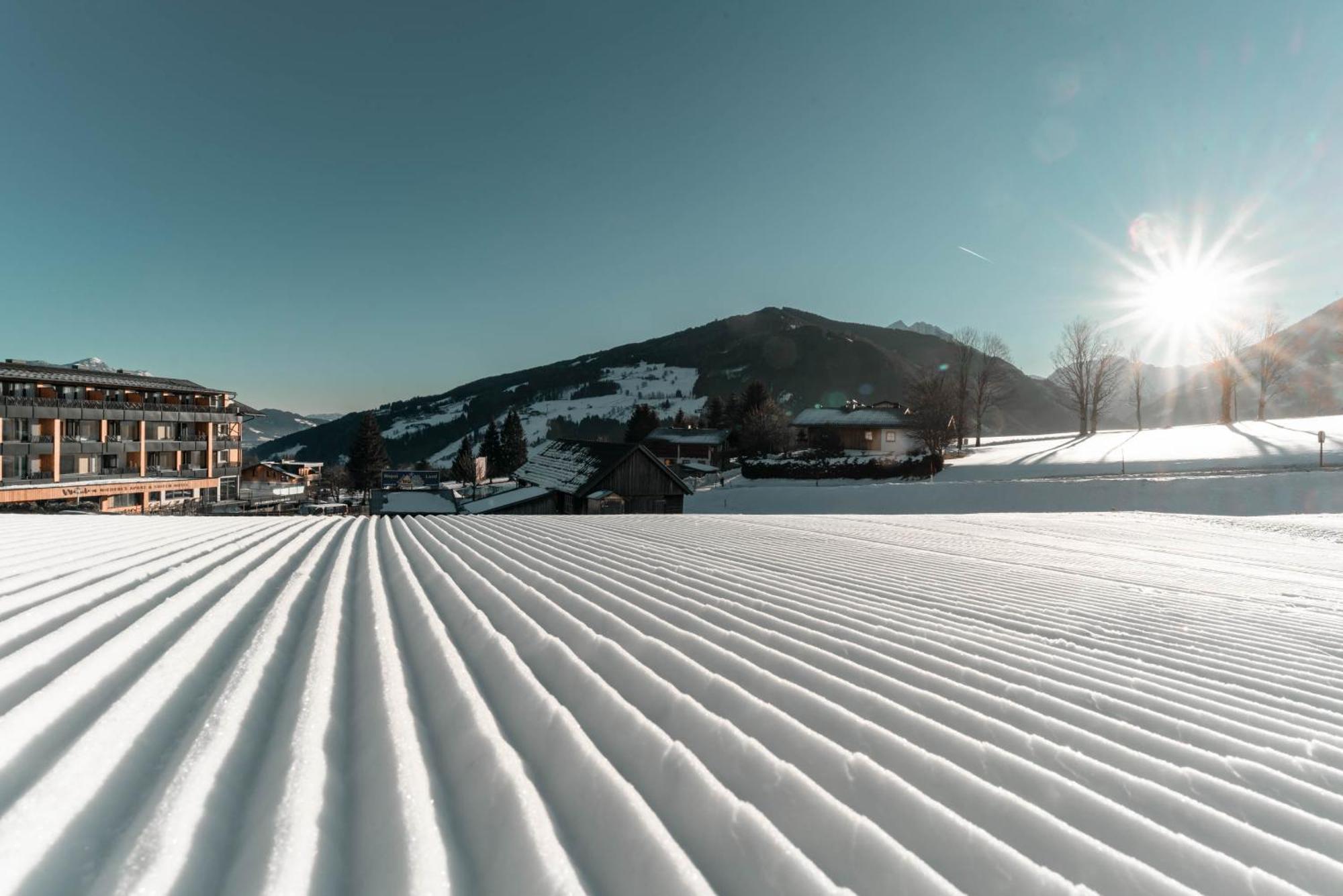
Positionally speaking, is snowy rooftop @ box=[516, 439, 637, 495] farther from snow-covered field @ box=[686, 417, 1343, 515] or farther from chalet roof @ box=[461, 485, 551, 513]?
snow-covered field @ box=[686, 417, 1343, 515]

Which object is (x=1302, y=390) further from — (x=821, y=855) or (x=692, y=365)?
(x=692, y=365)

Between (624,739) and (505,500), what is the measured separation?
78.4 feet

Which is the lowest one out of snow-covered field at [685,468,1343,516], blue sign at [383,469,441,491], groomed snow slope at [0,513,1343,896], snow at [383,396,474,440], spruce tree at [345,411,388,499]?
snow-covered field at [685,468,1343,516]

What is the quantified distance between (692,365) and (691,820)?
630 feet

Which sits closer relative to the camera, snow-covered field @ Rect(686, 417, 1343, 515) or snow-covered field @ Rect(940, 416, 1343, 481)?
snow-covered field @ Rect(686, 417, 1343, 515)

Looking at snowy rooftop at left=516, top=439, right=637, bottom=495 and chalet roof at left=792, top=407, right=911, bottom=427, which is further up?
chalet roof at left=792, top=407, right=911, bottom=427

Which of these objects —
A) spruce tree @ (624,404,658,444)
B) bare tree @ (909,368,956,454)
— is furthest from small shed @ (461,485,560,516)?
spruce tree @ (624,404,658,444)

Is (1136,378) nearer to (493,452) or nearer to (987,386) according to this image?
(987,386)

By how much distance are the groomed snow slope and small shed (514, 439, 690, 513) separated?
18.3m

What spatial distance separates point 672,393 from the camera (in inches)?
6496

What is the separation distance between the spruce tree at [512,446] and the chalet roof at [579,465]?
3903 centimetres

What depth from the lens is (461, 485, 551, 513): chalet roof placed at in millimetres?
24719

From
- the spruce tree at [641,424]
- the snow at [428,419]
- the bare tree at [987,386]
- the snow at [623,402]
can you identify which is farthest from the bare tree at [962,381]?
the snow at [428,419]

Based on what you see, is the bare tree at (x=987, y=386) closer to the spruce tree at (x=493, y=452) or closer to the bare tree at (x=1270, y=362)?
the bare tree at (x=1270, y=362)
